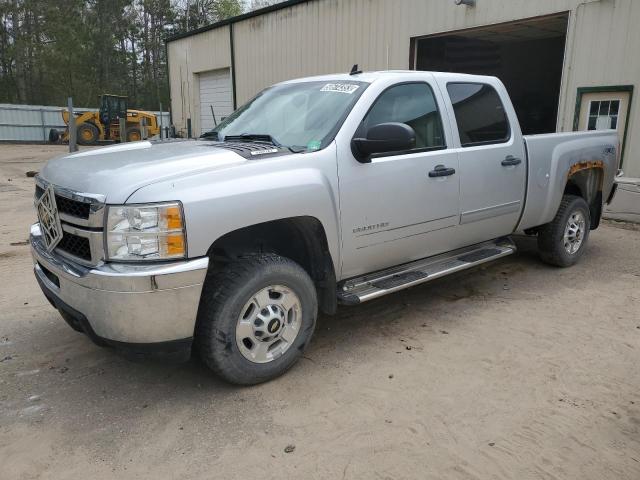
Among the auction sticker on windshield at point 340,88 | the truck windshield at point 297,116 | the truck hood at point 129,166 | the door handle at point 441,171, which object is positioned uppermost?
the auction sticker on windshield at point 340,88

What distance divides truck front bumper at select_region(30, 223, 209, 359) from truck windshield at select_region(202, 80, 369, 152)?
126 cm

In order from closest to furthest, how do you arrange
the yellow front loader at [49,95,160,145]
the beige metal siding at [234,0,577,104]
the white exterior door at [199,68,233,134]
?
the beige metal siding at [234,0,577,104] < the white exterior door at [199,68,233,134] < the yellow front loader at [49,95,160,145]

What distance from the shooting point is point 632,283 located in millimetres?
5465

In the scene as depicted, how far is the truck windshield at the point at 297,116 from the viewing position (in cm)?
374

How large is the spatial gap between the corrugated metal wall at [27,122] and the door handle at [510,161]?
3133 cm

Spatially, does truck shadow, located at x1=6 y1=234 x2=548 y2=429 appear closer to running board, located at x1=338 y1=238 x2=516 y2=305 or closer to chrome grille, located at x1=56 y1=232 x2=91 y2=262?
running board, located at x1=338 y1=238 x2=516 y2=305

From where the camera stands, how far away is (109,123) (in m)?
27.6

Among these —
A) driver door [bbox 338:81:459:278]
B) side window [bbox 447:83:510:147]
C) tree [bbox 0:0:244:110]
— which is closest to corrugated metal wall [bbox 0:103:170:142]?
tree [bbox 0:0:244:110]

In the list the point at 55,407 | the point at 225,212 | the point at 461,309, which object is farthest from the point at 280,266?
the point at 461,309

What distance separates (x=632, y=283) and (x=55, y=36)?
49637 mm

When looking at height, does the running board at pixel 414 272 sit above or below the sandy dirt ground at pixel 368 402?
above

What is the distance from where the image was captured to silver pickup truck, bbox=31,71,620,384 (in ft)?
9.38

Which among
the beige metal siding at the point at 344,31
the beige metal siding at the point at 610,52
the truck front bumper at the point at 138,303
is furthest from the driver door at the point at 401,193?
the beige metal siding at the point at 344,31

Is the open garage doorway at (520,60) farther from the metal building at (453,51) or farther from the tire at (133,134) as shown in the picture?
the tire at (133,134)
